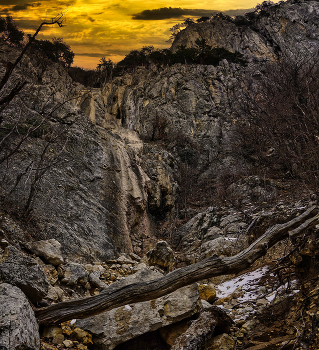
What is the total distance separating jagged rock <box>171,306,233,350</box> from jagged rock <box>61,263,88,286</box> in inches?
122

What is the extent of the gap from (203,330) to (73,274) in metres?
3.46

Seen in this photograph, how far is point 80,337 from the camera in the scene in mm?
3766

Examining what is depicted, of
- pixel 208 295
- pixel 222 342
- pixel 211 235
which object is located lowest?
pixel 211 235

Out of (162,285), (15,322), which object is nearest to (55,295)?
(162,285)

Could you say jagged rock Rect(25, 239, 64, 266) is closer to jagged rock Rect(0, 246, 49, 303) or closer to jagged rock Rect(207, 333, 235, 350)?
jagged rock Rect(0, 246, 49, 303)

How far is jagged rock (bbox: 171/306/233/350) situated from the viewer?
3596 millimetres

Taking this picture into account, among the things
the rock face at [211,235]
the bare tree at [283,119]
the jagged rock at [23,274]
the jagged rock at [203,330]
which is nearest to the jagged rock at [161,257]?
the rock face at [211,235]

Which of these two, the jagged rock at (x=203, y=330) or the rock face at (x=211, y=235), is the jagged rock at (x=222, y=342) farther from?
the rock face at (x=211, y=235)

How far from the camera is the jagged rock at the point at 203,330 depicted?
11.8ft

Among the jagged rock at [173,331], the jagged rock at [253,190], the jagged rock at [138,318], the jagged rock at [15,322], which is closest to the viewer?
the jagged rock at [15,322]

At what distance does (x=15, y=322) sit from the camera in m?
2.78

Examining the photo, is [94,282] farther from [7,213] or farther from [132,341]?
[7,213]

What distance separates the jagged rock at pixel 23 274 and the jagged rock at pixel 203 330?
1944mm

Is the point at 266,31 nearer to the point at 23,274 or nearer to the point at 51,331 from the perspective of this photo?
the point at 23,274
